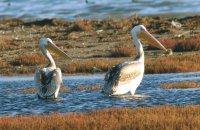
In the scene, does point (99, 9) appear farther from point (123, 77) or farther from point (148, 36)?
point (123, 77)

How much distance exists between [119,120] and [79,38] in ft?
64.9

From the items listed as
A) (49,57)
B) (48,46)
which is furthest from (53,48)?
(49,57)

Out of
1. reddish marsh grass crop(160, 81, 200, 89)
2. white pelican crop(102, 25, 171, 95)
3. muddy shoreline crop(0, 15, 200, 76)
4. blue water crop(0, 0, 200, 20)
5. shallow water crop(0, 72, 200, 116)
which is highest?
white pelican crop(102, 25, 171, 95)

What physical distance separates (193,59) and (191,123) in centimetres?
1105

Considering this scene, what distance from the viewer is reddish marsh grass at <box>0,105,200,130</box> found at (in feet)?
33.3

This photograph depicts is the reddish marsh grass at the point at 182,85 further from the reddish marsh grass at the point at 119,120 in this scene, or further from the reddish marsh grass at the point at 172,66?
the reddish marsh grass at the point at 119,120

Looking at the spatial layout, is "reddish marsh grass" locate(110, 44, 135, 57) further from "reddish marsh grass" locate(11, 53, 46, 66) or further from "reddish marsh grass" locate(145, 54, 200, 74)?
"reddish marsh grass" locate(145, 54, 200, 74)

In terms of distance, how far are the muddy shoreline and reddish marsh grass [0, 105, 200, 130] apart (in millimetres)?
9445

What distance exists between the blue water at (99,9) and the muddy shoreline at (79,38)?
681 centimetres

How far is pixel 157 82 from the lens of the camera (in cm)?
1753

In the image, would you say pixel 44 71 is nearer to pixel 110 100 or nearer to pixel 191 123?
pixel 110 100

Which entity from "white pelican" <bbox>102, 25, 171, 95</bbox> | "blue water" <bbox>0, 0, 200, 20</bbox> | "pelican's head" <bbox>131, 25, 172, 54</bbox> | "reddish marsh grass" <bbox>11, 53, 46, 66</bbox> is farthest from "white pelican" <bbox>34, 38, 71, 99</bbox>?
"blue water" <bbox>0, 0, 200, 20</bbox>

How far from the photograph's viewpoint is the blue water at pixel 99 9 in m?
45.5

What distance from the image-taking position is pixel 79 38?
99.6 ft
